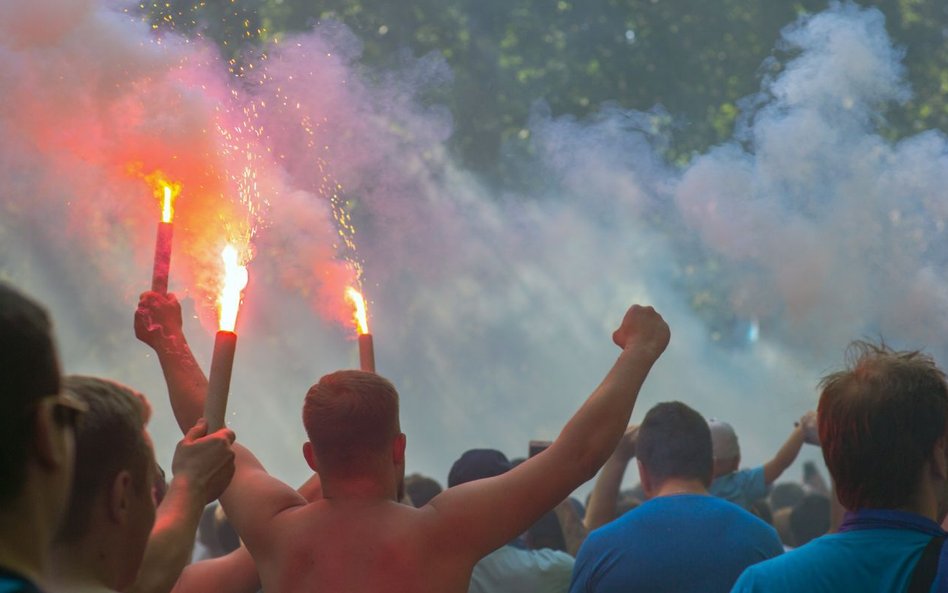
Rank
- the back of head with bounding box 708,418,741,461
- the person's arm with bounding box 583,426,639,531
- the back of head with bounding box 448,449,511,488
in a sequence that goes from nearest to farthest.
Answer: the back of head with bounding box 448,449,511,488, the person's arm with bounding box 583,426,639,531, the back of head with bounding box 708,418,741,461

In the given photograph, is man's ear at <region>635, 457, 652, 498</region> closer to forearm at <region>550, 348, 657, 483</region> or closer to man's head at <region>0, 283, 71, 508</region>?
forearm at <region>550, 348, 657, 483</region>

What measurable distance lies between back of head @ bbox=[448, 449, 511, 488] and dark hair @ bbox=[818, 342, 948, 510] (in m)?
1.95

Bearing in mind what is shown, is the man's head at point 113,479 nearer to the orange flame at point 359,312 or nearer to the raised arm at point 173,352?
the raised arm at point 173,352

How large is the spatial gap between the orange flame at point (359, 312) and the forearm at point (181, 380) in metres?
0.68

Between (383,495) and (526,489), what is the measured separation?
37cm

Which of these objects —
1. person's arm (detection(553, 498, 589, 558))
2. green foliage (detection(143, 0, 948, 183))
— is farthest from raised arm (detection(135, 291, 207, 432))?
green foliage (detection(143, 0, 948, 183))

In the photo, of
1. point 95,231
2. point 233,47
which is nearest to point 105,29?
point 233,47

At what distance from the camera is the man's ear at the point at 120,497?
5.86ft

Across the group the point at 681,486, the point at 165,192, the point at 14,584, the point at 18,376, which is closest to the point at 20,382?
the point at 18,376

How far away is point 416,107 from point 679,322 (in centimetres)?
862

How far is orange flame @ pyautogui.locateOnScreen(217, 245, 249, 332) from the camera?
264cm

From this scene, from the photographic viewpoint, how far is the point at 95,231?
15938 mm

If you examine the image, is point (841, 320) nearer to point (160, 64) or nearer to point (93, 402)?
point (160, 64)

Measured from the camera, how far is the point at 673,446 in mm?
3691
